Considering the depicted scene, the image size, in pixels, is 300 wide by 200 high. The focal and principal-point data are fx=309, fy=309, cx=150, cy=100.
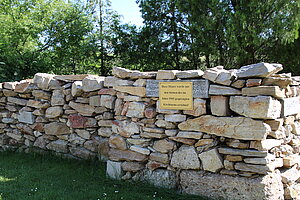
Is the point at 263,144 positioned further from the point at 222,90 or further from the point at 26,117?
the point at 26,117

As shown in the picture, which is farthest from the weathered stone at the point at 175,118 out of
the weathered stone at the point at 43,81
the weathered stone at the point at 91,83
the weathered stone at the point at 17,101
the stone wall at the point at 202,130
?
the weathered stone at the point at 17,101

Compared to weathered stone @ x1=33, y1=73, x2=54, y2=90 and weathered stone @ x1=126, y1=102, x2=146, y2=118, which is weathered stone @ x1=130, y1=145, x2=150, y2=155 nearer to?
weathered stone @ x1=126, y1=102, x2=146, y2=118

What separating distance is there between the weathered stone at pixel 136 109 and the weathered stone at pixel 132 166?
2.26ft

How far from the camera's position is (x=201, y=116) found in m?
3.80

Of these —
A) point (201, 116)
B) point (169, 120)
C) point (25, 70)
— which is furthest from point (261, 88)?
point (25, 70)

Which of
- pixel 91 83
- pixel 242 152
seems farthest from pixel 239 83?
pixel 91 83

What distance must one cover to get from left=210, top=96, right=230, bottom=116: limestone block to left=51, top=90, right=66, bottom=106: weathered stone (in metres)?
2.90

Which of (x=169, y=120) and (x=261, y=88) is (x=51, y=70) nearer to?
(x=169, y=120)

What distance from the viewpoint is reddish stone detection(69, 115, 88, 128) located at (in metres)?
5.28

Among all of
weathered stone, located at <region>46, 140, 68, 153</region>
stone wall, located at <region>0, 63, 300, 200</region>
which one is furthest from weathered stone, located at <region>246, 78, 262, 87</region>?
weathered stone, located at <region>46, 140, 68, 153</region>

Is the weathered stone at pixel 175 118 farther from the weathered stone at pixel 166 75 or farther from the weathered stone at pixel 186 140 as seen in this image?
the weathered stone at pixel 166 75

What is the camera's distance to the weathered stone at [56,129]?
5559 millimetres

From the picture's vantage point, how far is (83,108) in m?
5.27

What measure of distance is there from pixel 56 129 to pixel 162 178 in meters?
2.43
